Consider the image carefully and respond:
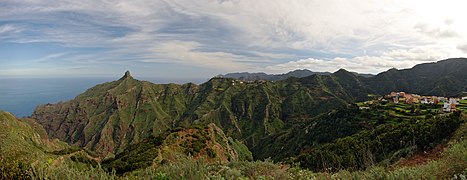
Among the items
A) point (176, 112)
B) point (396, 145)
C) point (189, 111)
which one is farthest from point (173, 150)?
point (176, 112)

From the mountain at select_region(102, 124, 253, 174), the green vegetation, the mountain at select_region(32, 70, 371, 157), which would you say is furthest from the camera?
the mountain at select_region(32, 70, 371, 157)

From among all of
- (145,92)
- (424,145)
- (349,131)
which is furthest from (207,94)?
(424,145)

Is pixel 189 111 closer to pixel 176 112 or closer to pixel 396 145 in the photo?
pixel 176 112

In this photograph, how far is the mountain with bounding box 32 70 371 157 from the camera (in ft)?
504

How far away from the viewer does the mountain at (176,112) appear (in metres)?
154

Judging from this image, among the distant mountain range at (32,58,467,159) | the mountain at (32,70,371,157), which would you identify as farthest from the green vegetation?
the distant mountain range at (32,58,467,159)

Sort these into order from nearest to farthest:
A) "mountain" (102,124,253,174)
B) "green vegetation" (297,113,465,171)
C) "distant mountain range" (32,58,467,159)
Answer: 1. "green vegetation" (297,113,465,171)
2. "mountain" (102,124,253,174)
3. "distant mountain range" (32,58,467,159)

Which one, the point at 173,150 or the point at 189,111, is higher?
the point at 173,150

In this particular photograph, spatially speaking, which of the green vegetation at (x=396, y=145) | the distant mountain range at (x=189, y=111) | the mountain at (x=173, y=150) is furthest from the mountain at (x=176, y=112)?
the green vegetation at (x=396, y=145)

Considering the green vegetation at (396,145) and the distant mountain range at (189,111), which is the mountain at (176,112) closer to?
the distant mountain range at (189,111)

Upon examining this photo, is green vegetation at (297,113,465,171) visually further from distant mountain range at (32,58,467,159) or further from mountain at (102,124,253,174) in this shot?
distant mountain range at (32,58,467,159)

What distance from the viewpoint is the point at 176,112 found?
180 metres

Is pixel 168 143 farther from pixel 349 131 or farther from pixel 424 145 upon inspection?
pixel 349 131

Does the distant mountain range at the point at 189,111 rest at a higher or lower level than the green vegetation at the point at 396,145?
lower
